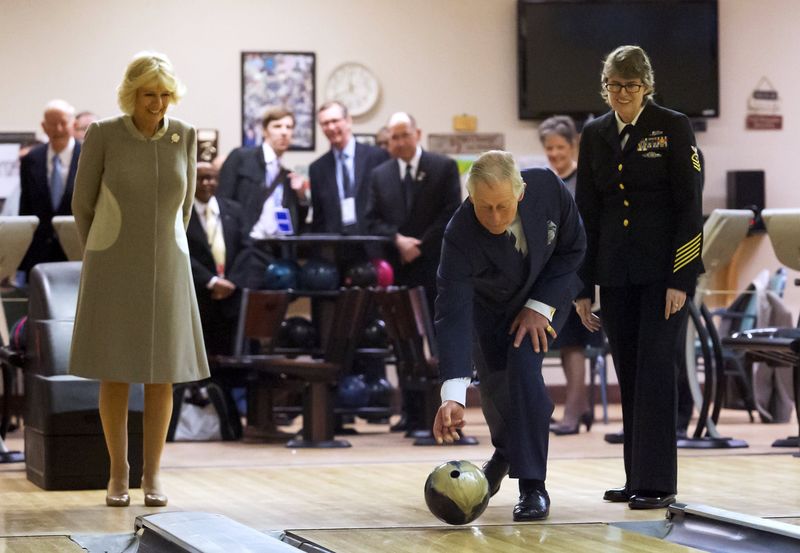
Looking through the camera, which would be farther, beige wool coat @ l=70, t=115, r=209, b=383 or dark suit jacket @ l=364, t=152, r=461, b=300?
dark suit jacket @ l=364, t=152, r=461, b=300

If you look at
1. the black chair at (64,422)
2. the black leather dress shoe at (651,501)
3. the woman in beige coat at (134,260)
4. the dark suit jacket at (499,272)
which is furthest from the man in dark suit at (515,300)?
the black chair at (64,422)

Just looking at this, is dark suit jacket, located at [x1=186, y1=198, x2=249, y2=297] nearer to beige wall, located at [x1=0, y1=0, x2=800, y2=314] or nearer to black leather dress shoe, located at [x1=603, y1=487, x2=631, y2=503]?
beige wall, located at [x1=0, y1=0, x2=800, y2=314]

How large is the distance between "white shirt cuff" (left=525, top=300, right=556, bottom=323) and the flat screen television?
6520 mm

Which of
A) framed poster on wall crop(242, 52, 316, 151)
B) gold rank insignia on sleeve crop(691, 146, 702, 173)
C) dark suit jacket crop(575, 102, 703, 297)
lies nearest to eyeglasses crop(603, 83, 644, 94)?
dark suit jacket crop(575, 102, 703, 297)

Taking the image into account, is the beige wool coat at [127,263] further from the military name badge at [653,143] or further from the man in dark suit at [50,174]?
the man in dark suit at [50,174]

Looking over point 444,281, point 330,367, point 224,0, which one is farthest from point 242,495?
point 224,0

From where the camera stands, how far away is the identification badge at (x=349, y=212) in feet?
25.9

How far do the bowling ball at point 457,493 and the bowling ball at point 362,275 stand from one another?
3.40 m

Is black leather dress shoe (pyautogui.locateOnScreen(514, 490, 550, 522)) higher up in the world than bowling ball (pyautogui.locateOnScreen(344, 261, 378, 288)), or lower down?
lower down

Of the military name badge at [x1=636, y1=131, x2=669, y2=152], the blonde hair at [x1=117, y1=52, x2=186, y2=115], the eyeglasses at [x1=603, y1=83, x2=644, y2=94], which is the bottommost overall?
the military name badge at [x1=636, y1=131, x2=669, y2=152]

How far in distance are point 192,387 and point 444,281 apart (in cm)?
363

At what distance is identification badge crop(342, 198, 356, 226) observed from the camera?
7898 millimetres

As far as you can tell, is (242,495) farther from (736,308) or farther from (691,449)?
(736,308)

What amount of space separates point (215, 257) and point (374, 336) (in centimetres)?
Answer: 99
